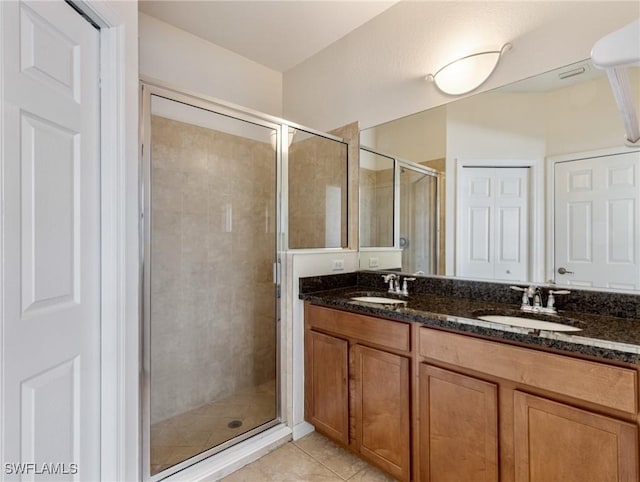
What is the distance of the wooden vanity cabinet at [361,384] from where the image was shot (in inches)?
56.9

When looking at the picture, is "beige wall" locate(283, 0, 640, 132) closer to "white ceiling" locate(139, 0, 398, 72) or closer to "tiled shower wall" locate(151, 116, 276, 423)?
"white ceiling" locate(139, 0, 398, 72)

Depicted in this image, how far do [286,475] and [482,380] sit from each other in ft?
3.63

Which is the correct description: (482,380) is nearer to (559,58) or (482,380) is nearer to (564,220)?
(564,220)

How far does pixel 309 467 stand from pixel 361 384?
0.53 metres

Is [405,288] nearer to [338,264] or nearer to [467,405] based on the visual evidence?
[338,264]

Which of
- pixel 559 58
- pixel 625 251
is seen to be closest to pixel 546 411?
pixel 625 251

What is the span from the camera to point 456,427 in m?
1.27

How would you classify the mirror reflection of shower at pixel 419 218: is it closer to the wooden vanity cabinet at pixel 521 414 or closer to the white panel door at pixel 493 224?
the white panel door at pixel 493 224

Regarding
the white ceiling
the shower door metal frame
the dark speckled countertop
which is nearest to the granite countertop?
the dark speckled countertop

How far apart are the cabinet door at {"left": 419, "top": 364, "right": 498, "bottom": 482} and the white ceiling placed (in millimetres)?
2252

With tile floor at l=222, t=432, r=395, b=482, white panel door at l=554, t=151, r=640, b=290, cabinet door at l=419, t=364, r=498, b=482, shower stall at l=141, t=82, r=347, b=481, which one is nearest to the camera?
cabinet door at l=419, t=364, r=498, b=482

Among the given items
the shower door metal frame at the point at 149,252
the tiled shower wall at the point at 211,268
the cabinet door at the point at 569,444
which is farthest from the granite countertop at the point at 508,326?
the tiled shower wall at the point at 211,268

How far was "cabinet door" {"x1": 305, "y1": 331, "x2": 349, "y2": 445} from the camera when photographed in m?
1.69

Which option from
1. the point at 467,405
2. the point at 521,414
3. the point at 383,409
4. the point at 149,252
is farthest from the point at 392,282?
the point at 149,252
